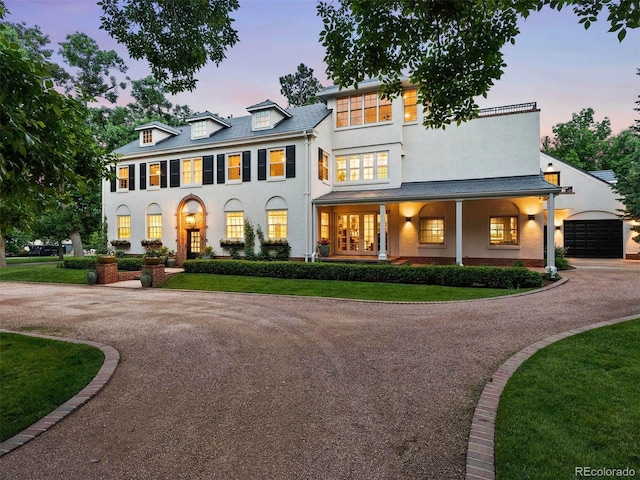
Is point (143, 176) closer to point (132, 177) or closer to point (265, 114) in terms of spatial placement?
point (132, 177)

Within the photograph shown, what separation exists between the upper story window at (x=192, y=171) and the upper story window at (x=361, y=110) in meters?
8.41

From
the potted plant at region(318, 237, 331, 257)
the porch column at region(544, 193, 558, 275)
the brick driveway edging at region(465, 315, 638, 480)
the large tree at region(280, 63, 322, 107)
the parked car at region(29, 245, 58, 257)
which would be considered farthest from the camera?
the large tree at region(280, 63, 322, 107)

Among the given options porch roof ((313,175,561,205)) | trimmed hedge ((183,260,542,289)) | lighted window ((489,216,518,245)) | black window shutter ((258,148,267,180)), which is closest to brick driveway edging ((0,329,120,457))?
trimmed hedge ((183,260,542,289))

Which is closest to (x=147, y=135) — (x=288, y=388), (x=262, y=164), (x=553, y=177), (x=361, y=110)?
(x=262, y=164)

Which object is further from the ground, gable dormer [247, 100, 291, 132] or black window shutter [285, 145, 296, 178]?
gable dormer [247, 100, 291, 132]

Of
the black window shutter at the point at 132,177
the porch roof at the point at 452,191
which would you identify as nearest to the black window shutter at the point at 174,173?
the black window shutter at the point at 132,177

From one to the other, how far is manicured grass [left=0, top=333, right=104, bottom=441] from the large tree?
1549 inches

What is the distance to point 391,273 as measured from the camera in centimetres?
1241

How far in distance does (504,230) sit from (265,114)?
1384 cm

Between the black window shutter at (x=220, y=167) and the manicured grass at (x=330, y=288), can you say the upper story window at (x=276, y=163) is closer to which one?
the black window shutter at (x=220, y=167)

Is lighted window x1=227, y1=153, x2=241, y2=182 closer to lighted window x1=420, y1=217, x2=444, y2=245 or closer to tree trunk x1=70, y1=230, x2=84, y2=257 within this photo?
lighted window x1=420, y1=217, x2=444, y2=245

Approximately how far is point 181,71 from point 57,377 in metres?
5.72

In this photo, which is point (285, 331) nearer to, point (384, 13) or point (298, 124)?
point (384, 13)

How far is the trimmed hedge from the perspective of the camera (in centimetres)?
1122
